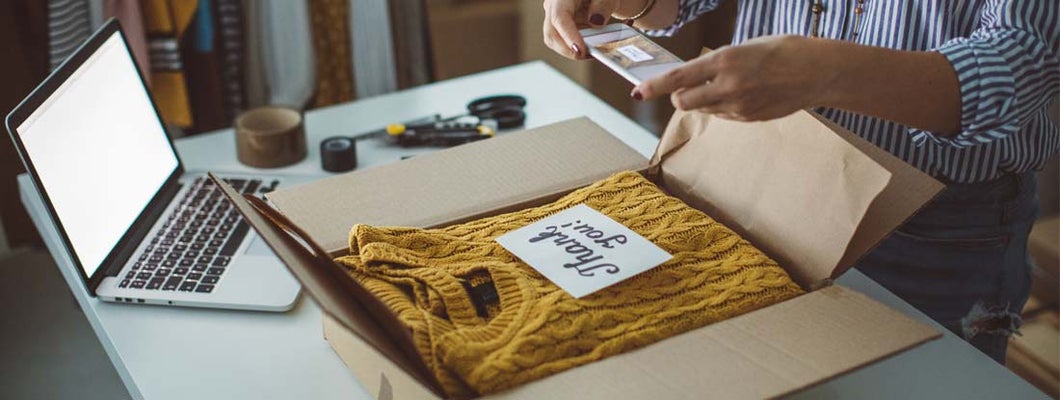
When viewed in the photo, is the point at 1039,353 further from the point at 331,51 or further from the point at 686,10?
the point at 331,51

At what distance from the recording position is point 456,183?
3.76 feet

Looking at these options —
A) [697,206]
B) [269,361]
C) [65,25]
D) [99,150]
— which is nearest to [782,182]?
[697,206]

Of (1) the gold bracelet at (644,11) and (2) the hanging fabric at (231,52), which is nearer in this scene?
(1) the gold bracelet at (644,11)

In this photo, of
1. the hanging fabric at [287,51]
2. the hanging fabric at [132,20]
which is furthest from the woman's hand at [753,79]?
the hanging fabric at [287,51]

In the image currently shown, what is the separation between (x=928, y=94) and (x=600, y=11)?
0.42 m

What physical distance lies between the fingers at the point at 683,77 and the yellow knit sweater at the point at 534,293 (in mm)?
189

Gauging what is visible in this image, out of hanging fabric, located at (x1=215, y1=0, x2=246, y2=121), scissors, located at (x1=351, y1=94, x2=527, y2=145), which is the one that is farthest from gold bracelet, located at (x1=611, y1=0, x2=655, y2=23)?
hanging fabric, located at (x1=215, y1=0, x2=246, y2=121)

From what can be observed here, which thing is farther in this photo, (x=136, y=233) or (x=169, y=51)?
(x=169, y=51)

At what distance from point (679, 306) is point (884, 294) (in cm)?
37

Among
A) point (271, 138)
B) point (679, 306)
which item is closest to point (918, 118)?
point (679, 306)

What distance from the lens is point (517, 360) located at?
818mm

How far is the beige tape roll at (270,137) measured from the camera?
56.2 inches

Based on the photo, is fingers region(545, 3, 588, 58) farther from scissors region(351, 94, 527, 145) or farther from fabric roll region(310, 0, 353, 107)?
fabric roll region(310, 0, 353, 107)

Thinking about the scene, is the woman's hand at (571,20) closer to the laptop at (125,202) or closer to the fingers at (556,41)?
the fingers at (556,41)
